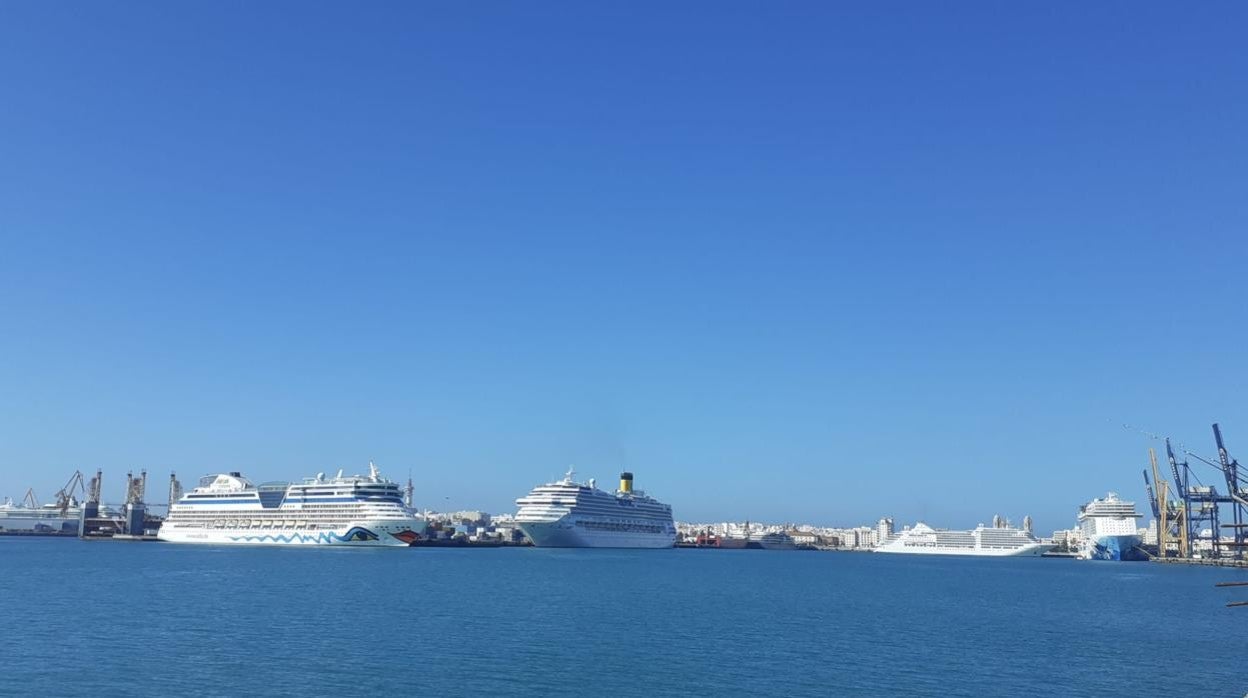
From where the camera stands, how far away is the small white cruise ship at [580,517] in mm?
108812

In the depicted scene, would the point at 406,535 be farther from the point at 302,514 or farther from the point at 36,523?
the point at 36,523

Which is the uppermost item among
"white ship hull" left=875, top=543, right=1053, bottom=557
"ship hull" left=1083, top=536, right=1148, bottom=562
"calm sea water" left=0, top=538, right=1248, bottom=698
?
"calm sea water" left=0, top=538, right=1248, bottom=698

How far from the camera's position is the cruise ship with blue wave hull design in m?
93.7

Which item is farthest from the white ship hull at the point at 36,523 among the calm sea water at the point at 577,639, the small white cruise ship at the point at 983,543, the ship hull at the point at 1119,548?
the ship hull at the point at 1119,548

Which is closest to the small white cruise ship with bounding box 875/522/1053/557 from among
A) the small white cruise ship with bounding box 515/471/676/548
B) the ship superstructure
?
the ship superstructure

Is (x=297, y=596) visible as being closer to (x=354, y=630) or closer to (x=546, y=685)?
(x=354, y=630)

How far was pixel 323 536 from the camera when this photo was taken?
9469 centimetres

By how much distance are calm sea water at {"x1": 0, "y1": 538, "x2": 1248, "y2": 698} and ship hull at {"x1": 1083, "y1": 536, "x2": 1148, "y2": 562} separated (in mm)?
78449

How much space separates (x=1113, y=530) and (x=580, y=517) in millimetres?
76172

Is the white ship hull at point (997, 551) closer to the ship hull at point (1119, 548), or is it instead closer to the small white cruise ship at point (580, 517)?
the ship hull at point (1119, 548)

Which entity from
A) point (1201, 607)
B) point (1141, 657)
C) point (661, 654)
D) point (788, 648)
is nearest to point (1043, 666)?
point (1141, 657)

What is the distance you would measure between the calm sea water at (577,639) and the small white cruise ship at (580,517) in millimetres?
52885

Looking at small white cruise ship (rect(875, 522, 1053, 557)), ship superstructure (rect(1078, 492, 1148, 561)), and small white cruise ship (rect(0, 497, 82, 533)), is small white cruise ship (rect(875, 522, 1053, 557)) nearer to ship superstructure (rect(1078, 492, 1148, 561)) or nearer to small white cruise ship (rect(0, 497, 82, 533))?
ship superstructure (rect(1078, 492, 1148, 561))

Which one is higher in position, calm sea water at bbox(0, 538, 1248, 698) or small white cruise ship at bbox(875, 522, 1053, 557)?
calm sea water at bbox(0, 538, 1248, 698)
